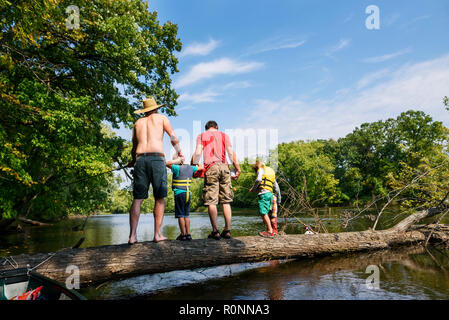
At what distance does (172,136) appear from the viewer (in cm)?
438

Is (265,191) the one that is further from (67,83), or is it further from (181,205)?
(67,83)

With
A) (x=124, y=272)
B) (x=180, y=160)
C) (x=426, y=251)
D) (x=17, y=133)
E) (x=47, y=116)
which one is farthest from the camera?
(x=17, y=133)

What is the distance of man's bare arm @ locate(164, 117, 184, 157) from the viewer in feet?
14.1

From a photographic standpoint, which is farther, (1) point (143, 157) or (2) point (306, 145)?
(2) point (306, 145)

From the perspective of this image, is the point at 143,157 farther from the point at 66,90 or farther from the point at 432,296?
the point at 66,90

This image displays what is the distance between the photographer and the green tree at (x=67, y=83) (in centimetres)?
776

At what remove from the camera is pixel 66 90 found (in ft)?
39.1

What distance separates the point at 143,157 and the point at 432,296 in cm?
452

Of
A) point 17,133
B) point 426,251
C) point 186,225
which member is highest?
point 17,133

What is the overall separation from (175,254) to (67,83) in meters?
11.2

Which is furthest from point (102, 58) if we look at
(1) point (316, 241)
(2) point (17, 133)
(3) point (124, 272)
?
(1) point (316, 241)

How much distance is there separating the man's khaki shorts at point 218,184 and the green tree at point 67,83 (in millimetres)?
5177

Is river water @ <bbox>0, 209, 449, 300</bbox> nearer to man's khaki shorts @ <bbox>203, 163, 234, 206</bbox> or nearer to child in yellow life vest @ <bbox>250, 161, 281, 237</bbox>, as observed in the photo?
child in yellow life vest @ <bbox>250, 161, 281, 237</bbox>
